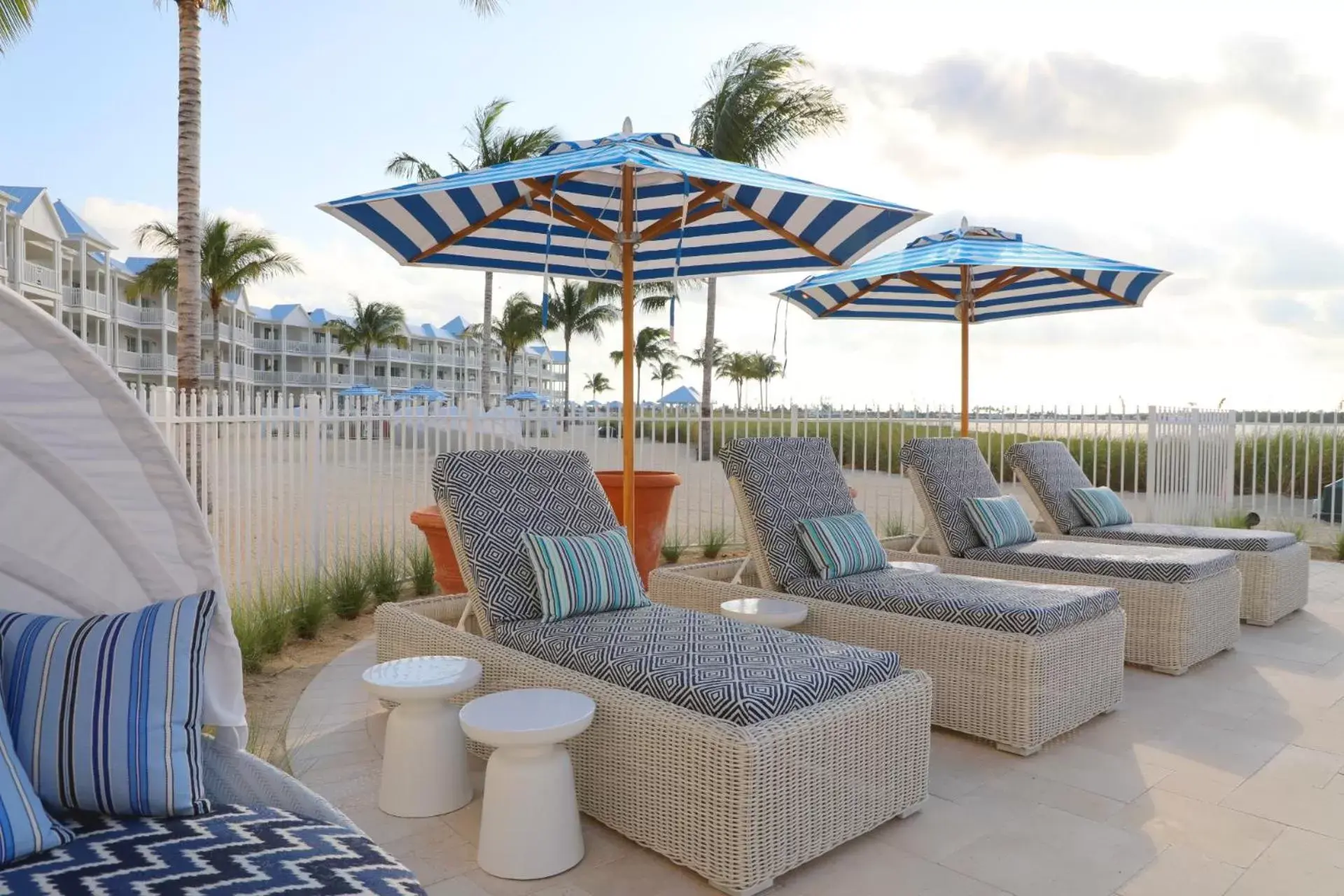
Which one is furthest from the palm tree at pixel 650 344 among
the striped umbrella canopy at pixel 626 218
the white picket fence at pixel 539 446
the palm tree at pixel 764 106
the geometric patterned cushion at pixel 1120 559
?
the geometric patterned cushion at pixel 1120 559

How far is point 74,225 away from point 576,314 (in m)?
20.5

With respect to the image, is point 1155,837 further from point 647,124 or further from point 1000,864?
point 647,124

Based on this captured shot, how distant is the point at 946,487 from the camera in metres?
5.39

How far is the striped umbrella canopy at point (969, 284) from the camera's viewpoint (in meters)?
6.23

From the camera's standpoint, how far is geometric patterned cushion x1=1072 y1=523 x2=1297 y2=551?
572cm

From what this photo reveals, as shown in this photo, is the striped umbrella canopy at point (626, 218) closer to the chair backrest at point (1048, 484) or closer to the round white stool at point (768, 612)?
the round white stool at point (768, 612)

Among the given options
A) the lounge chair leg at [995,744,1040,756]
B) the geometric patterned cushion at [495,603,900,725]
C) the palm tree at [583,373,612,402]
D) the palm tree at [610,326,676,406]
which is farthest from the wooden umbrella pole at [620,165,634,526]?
the palm tree at [583,373,612,402]

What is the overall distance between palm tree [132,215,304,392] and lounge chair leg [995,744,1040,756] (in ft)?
93.7

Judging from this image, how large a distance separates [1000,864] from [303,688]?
3276 millimetres

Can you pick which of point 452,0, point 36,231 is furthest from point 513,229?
point 36,231

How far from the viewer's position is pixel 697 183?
4820 mm

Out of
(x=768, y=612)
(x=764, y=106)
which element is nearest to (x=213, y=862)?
(x=768, y=612)

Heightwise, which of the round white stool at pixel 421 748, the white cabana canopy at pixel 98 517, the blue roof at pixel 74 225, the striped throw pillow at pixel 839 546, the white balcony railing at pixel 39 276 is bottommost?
the round white stool at pixel 421 748

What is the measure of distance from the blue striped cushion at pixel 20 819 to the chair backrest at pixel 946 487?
452cm
